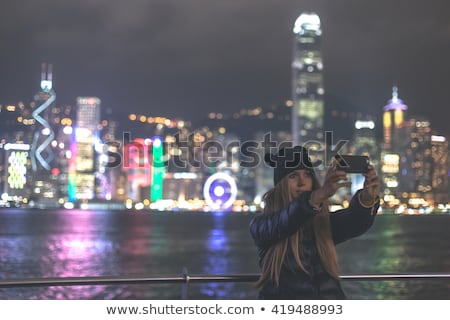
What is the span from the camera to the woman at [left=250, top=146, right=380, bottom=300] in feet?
4.05

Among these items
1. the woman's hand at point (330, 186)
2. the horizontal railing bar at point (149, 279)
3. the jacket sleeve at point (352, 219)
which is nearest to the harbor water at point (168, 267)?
the horizontal railing bar at point (149, 279)

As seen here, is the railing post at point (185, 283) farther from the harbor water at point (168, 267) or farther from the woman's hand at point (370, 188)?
the harbor water at point (168, 267)

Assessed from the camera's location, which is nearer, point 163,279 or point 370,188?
point 370,188

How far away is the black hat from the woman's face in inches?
0.4

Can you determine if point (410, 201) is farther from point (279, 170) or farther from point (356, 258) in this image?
point (279, 170)

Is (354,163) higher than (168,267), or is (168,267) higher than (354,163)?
(354,163)

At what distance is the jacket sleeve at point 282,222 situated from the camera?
46.1 inches

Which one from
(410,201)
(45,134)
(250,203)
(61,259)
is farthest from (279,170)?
(45,134)

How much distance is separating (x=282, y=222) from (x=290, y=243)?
7 centimetres

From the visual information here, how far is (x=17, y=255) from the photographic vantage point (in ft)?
66.5

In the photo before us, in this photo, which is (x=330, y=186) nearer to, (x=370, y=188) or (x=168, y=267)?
(x=370, y=188)

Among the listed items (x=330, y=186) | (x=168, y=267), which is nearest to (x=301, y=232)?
(x=330, y=186)

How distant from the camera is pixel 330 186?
115 centimetres

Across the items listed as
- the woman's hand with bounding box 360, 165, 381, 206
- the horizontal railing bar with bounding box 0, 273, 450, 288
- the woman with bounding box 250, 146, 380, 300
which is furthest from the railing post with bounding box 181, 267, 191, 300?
the woman's hand with bounding box 360, 165, 381, 206
